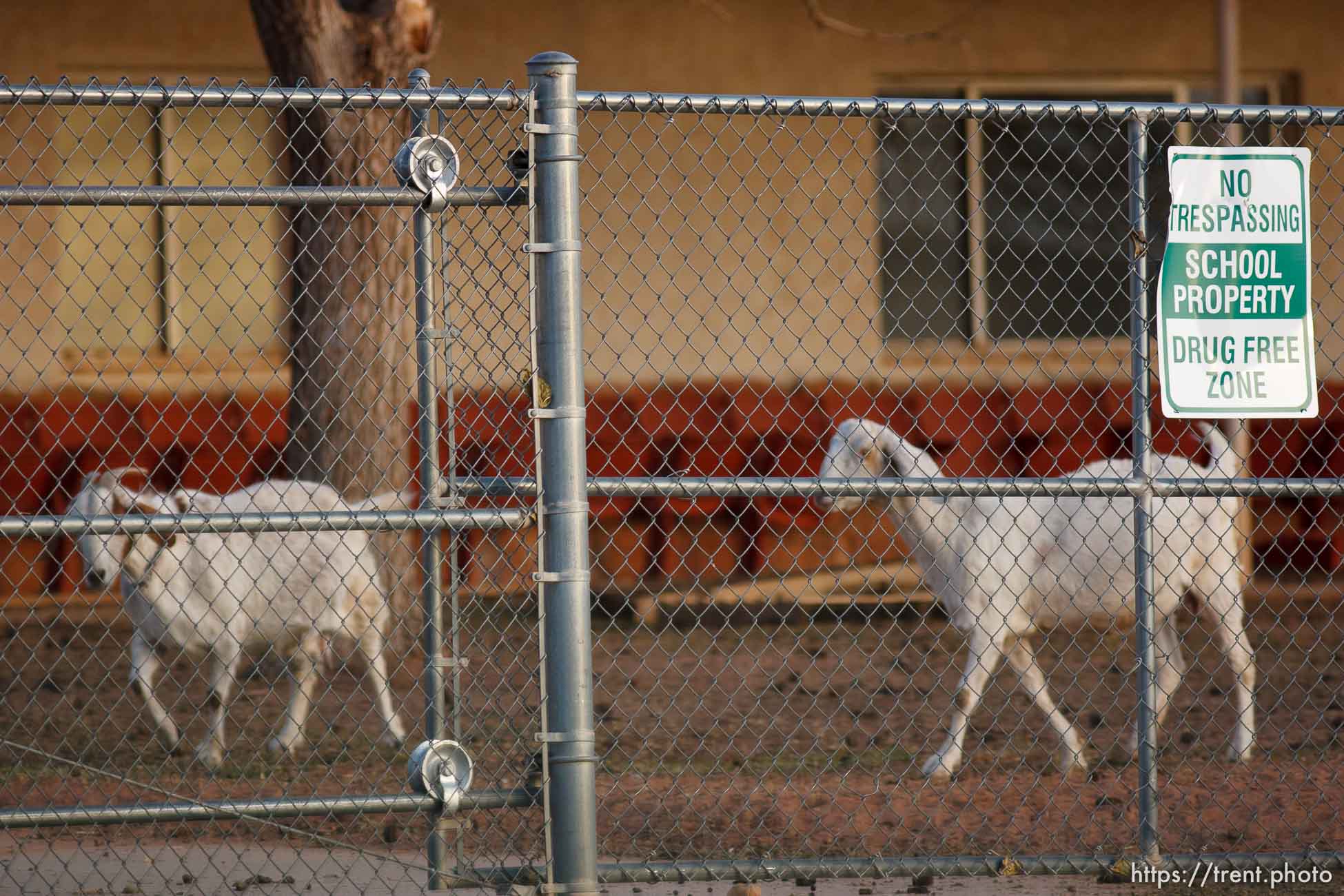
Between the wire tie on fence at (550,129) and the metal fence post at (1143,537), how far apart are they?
1.52 m

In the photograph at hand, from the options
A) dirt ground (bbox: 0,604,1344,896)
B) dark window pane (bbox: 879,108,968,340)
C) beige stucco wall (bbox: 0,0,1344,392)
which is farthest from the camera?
dark window pane (bbox: 879,108,968,340)

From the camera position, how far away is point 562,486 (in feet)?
11.9

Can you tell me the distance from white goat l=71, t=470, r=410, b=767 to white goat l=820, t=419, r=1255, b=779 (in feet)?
7.21

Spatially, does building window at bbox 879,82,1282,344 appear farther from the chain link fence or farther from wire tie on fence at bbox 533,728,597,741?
wire tie on fence at bbox 533,728,597,741

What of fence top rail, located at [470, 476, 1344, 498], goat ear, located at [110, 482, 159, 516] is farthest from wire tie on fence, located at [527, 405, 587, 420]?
goat ear, located at [110, 482, 159, 516]

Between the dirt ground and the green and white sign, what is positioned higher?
the green and white sign

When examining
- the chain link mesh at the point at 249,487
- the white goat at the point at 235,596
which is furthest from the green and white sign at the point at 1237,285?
the white goat at the point at 235,596

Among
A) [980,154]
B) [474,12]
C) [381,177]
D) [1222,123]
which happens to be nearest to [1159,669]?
[1222,123]

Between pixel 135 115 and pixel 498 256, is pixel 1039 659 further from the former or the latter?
pixel 135 115

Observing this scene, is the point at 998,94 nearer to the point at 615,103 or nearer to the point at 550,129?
the point at 615,103

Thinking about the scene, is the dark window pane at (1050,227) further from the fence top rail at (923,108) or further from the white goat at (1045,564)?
the fence top rail at (923,108)

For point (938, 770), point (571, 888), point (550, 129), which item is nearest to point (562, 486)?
point (550, 129)

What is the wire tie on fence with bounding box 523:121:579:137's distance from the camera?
11.9 ft

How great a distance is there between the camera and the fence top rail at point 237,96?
3.53m
